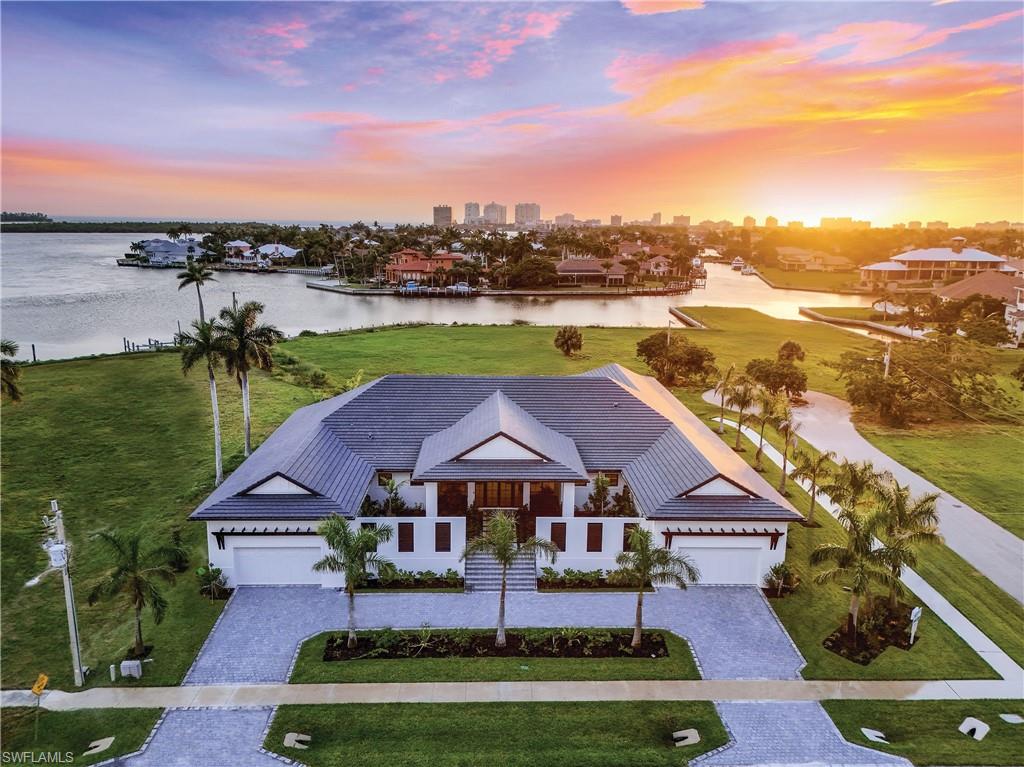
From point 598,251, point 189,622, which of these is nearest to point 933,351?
point 189,622

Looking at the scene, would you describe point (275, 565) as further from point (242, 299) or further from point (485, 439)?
point (242, 299)

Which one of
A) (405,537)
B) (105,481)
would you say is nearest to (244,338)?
(105,481)

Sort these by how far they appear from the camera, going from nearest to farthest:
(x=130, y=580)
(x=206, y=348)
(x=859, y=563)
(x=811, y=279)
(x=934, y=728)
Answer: (x=934, y=728) → (x=130, y=580) → (x=859, y=563) → (x=206, y=348) → (x=811, y=279)

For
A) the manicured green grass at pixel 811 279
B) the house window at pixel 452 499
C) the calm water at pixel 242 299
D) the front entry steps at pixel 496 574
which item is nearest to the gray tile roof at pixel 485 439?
the house window at pixel 452 499

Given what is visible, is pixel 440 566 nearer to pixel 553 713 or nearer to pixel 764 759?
pixel 553 713

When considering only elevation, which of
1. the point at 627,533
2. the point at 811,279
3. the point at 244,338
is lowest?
the point at 627,533

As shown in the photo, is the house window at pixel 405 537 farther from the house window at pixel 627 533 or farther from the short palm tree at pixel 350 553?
the house window at pixel 627 533

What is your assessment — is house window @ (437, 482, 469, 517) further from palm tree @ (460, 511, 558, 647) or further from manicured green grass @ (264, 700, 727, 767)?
manicured green grass @ (264, 700, 727, 767)
